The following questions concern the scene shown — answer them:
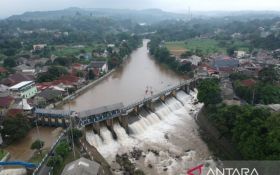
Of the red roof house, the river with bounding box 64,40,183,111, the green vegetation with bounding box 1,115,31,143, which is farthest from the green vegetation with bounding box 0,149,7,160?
the river with bounding box 64,40,183,111

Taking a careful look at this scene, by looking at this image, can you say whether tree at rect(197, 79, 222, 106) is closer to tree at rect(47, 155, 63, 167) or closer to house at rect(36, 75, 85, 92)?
tree at rect(47, 155, 63, 167)

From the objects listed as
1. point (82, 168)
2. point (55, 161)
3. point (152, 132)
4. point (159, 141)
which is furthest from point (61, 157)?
point (152, 132)

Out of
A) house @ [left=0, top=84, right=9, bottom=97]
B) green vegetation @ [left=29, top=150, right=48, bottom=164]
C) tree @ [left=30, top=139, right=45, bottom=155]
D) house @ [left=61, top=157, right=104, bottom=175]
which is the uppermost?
house @ [left=0, top=84, right=9, bottom=97]

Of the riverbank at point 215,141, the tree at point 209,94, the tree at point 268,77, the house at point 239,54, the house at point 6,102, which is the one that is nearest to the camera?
the riverbank at point 215,141

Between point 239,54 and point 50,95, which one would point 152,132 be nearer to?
point 50,95

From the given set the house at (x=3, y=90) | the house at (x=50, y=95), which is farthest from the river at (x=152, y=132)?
the house at (x=3, y=90)

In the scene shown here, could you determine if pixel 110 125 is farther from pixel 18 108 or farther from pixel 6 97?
pixel 6 97

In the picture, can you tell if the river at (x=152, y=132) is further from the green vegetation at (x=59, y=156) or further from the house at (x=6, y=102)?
the house at (x=6, y=102)
